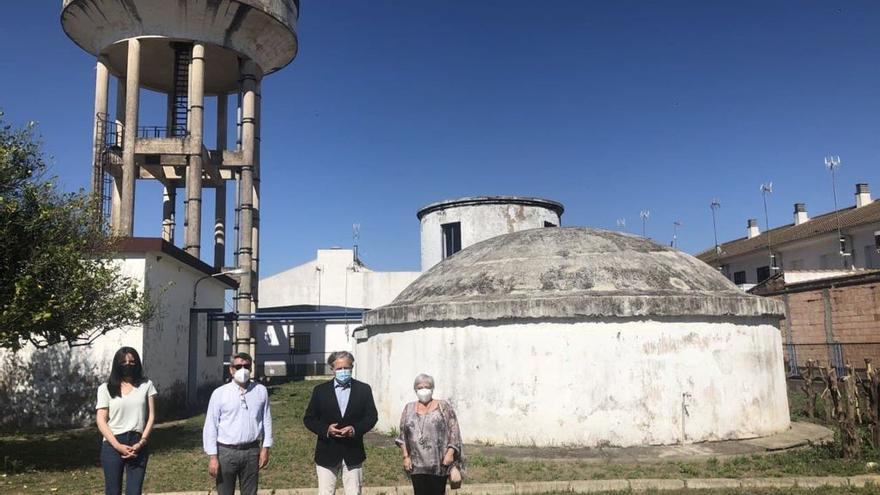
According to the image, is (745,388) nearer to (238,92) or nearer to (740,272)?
(238,92)

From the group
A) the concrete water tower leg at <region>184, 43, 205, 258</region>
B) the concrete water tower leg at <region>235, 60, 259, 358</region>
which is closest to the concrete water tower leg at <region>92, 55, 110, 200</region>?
the concrete water tower leg at <region>184, 43, 205, 258</region>

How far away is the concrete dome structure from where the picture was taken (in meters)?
11.5

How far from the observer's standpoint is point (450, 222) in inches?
989

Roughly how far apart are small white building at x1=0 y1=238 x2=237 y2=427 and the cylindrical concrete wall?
934cm

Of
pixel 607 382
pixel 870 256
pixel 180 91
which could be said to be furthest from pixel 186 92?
pixel 870 256

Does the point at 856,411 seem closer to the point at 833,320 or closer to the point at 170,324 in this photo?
the point at 170,324

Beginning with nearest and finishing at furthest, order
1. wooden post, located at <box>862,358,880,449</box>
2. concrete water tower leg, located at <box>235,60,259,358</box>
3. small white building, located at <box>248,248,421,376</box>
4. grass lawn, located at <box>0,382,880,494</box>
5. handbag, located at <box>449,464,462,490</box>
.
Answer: handbag, located at <box>449,464,462,490</box>
grass lawn, located at <box>0,382,880,494</box>
wooden post, located at <box>862,358,880,449</box>
concrete water tower leg, located at <box>235,60,259,358</box>
small white building, located at <box>248,248,421,376</box>

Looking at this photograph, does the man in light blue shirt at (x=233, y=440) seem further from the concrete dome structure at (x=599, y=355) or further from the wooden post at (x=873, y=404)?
the wooden post at (x=873, y=404)

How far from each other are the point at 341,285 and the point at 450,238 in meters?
17.4

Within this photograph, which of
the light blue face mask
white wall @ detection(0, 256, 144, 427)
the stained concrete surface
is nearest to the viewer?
the light blue face mask

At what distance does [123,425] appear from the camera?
601cm

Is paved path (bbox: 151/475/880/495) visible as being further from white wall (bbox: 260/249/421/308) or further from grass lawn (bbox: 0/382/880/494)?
white wall (bbox: 260/249/421/308)

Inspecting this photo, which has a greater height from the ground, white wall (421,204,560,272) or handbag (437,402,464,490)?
white wall (421,204,560,272)

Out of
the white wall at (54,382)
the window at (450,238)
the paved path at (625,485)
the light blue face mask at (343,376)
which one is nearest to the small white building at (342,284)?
the window at (450,238)
